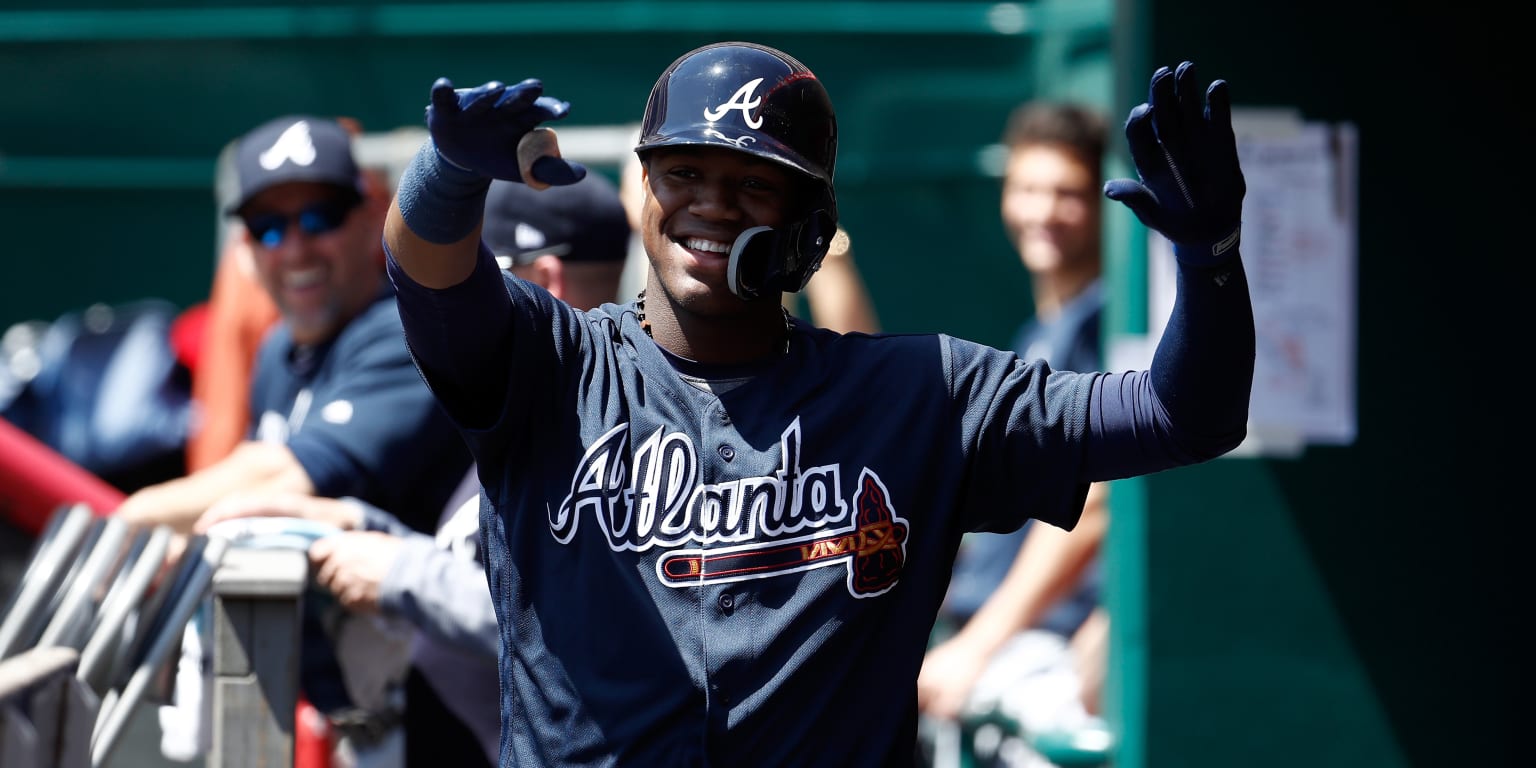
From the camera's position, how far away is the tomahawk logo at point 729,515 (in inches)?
88.4

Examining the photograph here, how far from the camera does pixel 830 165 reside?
2.44m

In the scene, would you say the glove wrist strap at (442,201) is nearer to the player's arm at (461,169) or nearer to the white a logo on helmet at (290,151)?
the player's arm at (461,169)

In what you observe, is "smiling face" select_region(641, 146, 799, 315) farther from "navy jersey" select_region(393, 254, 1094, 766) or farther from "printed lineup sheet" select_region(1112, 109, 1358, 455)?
"printed lineup sheet" select_region(1112, 109, 1358, 455)

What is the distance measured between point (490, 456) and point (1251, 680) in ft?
7.90

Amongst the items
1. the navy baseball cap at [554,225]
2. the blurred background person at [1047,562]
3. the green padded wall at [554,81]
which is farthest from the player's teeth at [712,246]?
the green padded wall at [554,81]

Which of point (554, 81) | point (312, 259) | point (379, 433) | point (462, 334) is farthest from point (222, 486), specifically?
point (554, 81)

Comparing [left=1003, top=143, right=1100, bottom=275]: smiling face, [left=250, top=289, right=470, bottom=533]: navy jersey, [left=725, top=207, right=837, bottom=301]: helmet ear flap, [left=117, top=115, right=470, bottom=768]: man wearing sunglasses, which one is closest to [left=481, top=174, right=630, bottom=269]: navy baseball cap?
[left=250, top=289, right=470, bottom=533]: navy jersey

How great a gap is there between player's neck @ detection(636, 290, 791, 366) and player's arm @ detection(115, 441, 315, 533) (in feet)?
4.06

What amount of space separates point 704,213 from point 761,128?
0.14 meters

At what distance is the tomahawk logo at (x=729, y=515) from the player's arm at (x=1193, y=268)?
37 cm

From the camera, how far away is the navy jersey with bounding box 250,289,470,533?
3436 millimetres

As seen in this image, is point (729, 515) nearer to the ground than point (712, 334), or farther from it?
nearer to the ground

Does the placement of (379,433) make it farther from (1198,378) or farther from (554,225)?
(1198,378)

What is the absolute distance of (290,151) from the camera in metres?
3.89
